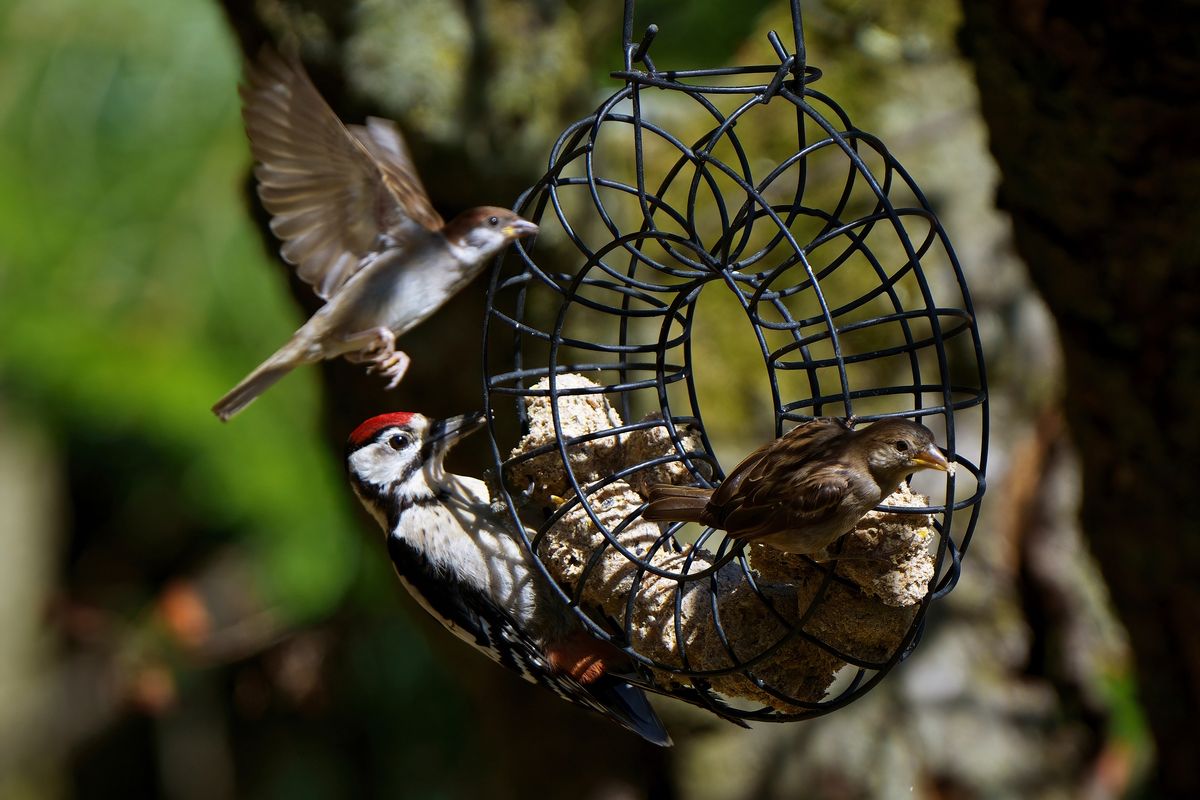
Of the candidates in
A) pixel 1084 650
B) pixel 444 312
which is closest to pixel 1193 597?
pixel 1084 650

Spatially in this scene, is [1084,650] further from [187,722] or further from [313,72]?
[187,722]

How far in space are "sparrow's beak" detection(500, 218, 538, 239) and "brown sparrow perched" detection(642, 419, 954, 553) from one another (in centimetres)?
56

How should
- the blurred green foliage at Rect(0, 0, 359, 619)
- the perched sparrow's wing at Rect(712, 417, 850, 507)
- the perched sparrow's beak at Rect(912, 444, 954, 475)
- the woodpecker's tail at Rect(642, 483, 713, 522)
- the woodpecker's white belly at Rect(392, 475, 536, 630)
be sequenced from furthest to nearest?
the blurred green foliage at Rect(0, 0, 359, 619) → the woodpecker's white belly at Rect(392, 475, 536, 630) → the woodpecker's tail at Rect(642, 483, 713, 522) → the perched sparrow's wing at Rect(712, 417, 850, 507) → the perched sparrow's beak at Rect(912, 444, 954, 475)

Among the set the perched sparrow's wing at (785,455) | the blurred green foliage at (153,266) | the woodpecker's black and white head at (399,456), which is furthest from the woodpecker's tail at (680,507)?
the blurred green foliage at (153,266)

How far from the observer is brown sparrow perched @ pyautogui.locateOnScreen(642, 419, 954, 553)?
5.80 feet

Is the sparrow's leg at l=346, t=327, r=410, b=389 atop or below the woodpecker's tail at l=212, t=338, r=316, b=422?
atop

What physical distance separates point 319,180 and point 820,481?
3.94 feet

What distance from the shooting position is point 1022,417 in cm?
464

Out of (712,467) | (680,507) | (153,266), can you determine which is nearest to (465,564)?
(712,467)

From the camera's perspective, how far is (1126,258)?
324 centimetres

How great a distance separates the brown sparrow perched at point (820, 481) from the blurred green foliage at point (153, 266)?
363 cm

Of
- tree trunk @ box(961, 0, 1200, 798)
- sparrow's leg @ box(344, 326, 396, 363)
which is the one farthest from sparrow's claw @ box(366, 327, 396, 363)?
tree trunk @ box(961, 0, 1200, 798)

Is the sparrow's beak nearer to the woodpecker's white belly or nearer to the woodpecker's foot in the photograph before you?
the woodpecker's foot

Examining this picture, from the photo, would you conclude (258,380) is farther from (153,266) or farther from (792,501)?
(153,266)
